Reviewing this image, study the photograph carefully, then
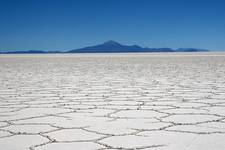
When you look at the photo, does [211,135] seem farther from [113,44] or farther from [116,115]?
[113,44]

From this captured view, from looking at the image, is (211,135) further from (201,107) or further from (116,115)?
(201,107)

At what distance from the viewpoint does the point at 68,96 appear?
13.3ft

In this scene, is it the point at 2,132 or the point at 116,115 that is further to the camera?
the point at 116,115

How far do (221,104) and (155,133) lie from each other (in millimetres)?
1224

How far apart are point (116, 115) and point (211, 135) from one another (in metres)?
0.81

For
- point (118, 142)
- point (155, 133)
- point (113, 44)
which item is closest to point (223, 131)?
point (155, 133)

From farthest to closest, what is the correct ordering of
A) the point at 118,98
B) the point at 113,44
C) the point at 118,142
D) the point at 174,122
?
the point at 113,44, the point at 118,98, the point at 174,122, the point at 118,142

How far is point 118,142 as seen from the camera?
2033 mm

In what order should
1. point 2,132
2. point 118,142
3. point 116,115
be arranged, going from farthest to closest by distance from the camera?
point 116,115, point 2,132, point 118,142

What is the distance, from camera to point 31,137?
86.5 inches

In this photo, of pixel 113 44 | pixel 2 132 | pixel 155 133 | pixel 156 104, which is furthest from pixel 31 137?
pixel 113 44

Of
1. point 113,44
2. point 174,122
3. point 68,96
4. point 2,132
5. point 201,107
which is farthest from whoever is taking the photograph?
point 113,44

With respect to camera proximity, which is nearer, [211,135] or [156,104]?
[211,135]

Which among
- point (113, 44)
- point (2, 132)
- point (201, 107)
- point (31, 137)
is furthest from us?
point (113, 44)
